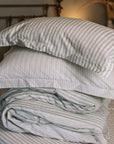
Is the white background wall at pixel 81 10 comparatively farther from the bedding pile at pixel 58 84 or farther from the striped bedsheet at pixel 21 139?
the striped bedsheet at pixel 21 139

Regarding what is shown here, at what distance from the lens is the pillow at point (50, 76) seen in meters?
0.74

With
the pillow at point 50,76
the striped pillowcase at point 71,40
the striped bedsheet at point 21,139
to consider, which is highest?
the striped pillowcase at point 71,40

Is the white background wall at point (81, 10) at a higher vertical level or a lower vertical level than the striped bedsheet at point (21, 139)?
higher

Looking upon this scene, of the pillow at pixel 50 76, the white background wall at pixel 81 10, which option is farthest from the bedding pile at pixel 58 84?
the white background wall at pixel 81 10

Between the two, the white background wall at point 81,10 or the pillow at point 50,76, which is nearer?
the pillow at point 50,76

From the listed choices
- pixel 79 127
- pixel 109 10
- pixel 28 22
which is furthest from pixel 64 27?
pixel 109 10

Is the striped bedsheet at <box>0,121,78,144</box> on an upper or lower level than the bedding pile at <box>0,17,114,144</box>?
lower

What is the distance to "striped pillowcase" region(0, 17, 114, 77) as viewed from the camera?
26.7 inches

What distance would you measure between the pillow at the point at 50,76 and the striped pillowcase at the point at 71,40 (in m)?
0.04

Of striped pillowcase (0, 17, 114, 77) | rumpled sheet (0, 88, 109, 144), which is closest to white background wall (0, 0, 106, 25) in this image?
striped pillowcase (0, 17, 114, 77)

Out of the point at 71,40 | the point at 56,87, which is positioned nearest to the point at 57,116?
the point at 56,87

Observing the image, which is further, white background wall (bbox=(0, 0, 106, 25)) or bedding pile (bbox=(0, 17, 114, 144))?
white background wall (bbox=(0, 0, 106, 25))

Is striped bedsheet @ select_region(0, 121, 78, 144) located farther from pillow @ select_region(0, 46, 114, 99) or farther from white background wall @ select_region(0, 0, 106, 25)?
white background wall @ select_region(0, 0, 106, 25)

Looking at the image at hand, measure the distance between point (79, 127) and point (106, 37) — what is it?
0.32 metres
